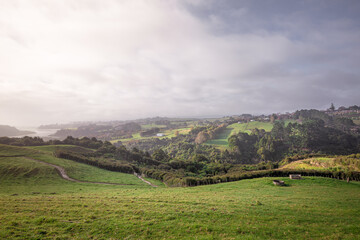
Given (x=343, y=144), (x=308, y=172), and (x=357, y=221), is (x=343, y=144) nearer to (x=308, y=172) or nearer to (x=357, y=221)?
(x=308, y=172)

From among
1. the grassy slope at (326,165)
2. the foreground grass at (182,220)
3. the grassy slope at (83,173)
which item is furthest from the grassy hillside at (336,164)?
the grassy slope at (83,173)

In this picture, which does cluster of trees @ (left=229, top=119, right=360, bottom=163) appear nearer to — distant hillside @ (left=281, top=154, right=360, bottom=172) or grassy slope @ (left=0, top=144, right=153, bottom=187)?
distant hillside @ (left=281, top=154, right=360, bottom=172)

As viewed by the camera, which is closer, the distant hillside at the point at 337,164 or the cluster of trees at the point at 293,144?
the distant hillside at the point at 337,164

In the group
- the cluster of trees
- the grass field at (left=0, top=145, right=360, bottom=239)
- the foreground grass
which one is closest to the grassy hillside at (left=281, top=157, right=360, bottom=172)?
the grass field at (left=0, top=145, right=360, bottom=239)

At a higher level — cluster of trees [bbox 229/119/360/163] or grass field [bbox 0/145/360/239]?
grass field [bbox 0/145/360/239]

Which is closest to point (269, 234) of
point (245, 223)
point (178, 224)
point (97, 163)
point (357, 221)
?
point (245, 223)

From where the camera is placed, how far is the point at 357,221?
1209cm

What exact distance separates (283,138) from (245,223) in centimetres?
15223

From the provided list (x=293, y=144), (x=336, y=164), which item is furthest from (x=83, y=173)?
(x=293, y=144)

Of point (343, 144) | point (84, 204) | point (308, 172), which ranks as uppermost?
point (84, 204)

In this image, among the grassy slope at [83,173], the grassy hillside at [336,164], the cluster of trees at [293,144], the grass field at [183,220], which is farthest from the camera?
the cluster of trees at [293,144]

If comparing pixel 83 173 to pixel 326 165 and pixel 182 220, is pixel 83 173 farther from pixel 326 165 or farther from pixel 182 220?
pixel 326 165

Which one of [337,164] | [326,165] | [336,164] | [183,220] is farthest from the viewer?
[326,165]

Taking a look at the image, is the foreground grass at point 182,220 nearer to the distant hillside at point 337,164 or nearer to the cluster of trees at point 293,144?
the distant hillside at point 337,164
